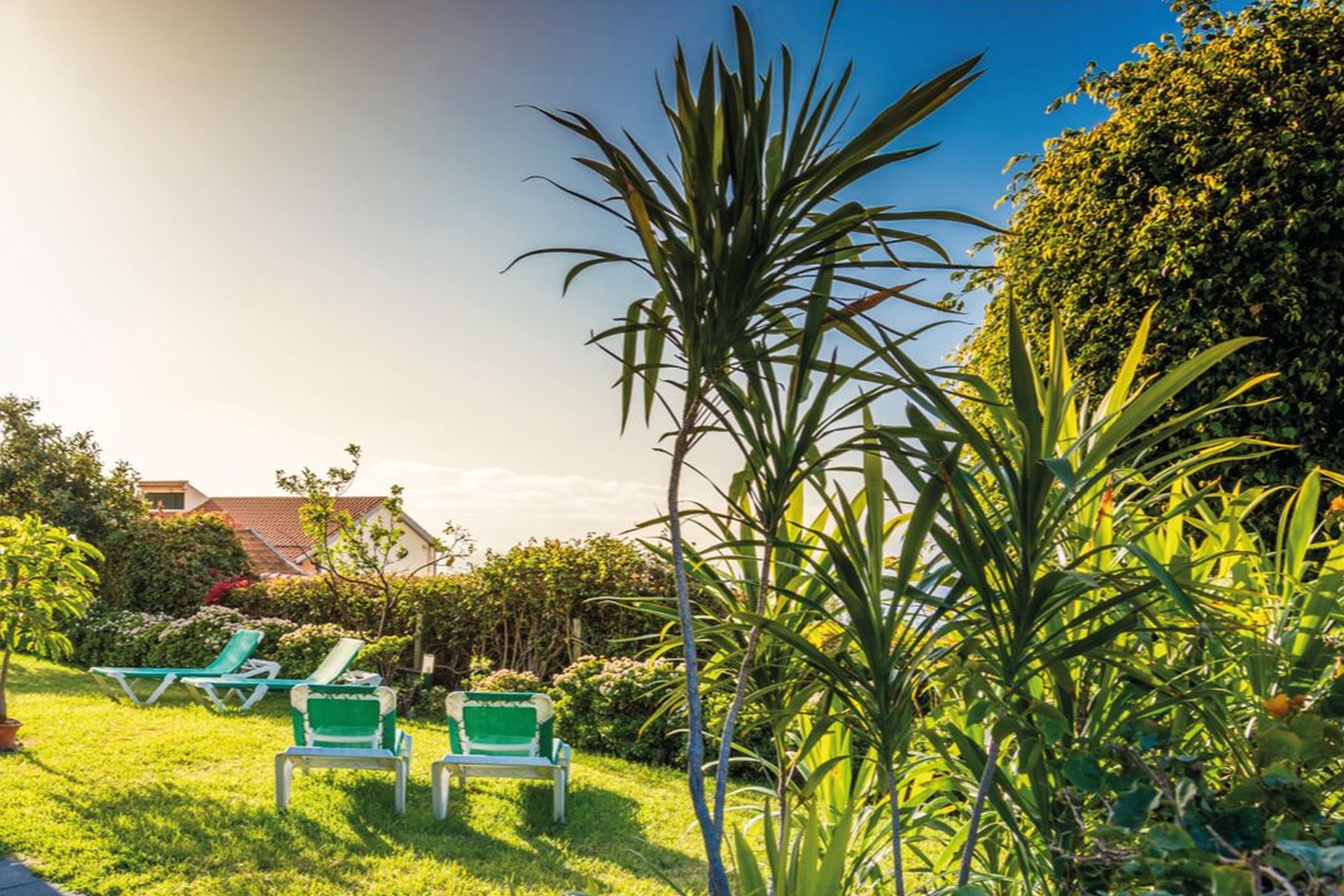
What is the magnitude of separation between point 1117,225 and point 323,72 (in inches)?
242

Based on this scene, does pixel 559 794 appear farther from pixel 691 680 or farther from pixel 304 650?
pixel 304 650

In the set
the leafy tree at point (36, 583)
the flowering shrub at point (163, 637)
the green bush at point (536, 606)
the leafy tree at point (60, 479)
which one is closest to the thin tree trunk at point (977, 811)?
the leafy tree at point (36, 583)

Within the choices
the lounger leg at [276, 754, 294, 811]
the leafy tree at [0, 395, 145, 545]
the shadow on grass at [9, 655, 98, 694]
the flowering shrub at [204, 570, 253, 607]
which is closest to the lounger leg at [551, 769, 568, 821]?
the lounger leg at [276, 754, 294, 811]

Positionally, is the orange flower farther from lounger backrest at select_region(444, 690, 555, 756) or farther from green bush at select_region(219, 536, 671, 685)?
green bush at select_region(219, 536, 671, 685)

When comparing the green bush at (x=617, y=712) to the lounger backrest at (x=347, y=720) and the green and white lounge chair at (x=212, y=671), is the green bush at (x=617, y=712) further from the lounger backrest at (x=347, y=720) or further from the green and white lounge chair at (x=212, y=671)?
the green and white lounge chair at (x=212, y=671)

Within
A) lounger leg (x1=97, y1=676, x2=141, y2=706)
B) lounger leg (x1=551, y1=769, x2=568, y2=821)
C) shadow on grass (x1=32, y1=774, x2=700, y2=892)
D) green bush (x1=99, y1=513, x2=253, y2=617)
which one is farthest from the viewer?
green bush (x1=99, y1=513, x2=253, y2=617)

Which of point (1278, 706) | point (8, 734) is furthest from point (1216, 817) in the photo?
point (8, 734)

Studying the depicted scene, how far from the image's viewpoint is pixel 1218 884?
1.18m

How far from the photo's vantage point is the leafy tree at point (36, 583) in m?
→ 5.70

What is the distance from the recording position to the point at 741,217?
70.0 inches

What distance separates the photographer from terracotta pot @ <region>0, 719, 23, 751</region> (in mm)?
5957

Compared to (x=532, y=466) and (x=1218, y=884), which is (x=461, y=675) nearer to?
(x=532, y=466)

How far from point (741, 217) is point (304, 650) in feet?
31.4

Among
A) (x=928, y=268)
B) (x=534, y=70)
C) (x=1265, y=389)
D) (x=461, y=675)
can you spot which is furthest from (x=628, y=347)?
(x=461, y=675)
